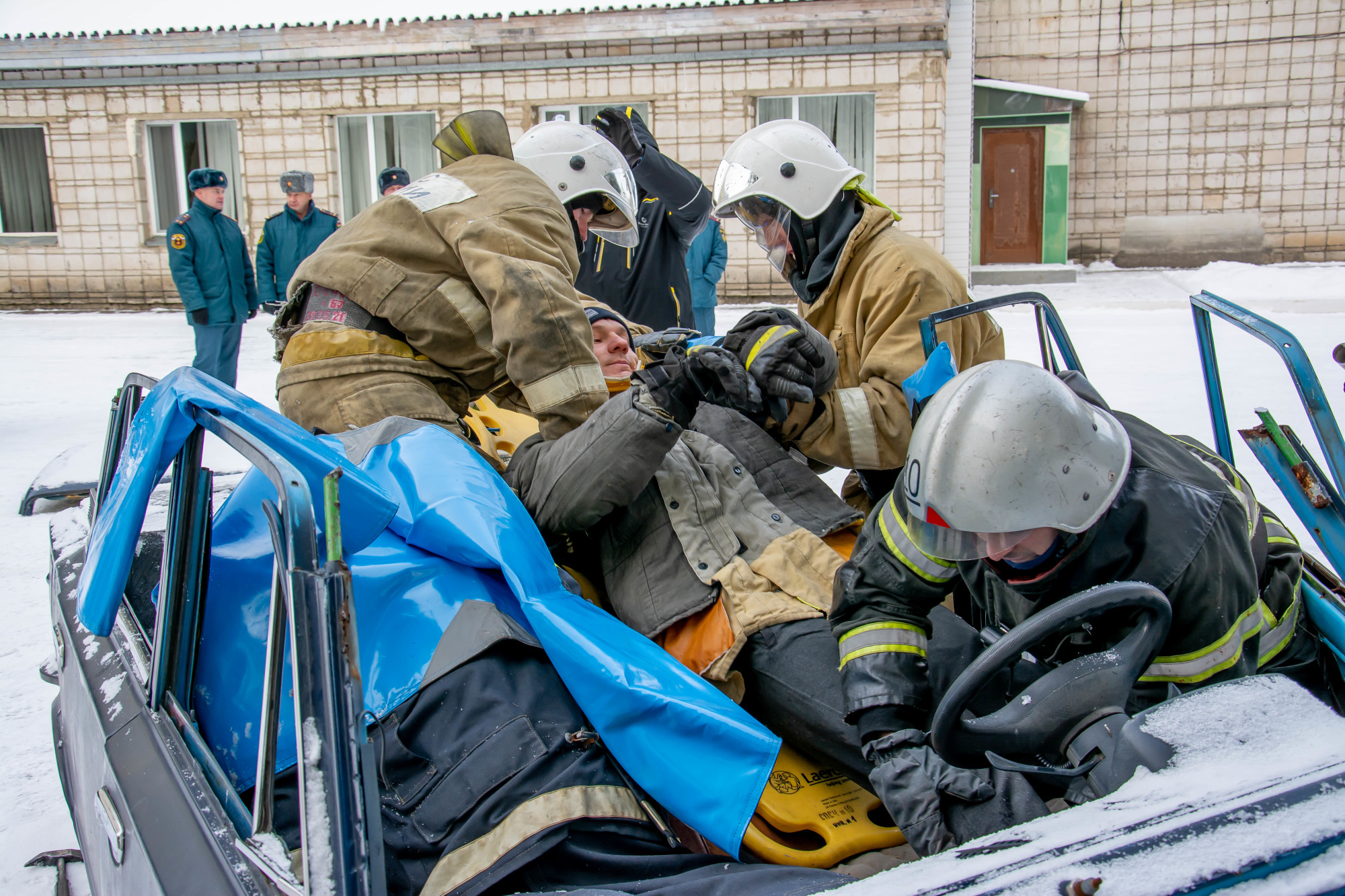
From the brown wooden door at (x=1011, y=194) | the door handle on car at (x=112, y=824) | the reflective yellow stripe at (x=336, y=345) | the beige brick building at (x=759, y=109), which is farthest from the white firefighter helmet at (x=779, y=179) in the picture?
the brown wooden door at (x=1011, y=194)

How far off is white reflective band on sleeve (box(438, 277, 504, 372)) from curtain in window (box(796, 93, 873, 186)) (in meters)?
10.4

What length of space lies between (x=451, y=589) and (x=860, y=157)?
11589 mm

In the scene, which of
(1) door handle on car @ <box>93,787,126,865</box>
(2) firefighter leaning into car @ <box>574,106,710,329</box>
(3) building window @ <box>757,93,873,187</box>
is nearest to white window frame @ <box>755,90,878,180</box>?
(3) building window @ <box>757,93,873,187</box>

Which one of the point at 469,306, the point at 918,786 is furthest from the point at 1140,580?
the point at 469,306

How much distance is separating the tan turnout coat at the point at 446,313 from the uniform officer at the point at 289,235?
5993mm

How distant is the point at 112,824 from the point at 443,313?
1515 mm

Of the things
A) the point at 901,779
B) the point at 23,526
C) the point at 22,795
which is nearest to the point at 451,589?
the point at 901,779

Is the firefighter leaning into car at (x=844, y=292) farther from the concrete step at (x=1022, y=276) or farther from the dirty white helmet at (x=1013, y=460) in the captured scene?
the concrete step at (x=1022, y=276)

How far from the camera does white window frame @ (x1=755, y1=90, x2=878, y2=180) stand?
11.7 meters

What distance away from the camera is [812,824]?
1.67 metres

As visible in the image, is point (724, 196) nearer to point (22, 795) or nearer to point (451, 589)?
point (451, 589)

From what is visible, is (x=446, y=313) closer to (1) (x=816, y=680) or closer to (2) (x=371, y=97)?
(1) (x=816, y=680)

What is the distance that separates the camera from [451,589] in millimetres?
1766

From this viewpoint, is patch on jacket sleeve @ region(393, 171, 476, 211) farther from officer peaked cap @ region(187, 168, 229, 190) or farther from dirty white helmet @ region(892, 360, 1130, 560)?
officer peaked cap @ region(187, 168, 229, 190)
